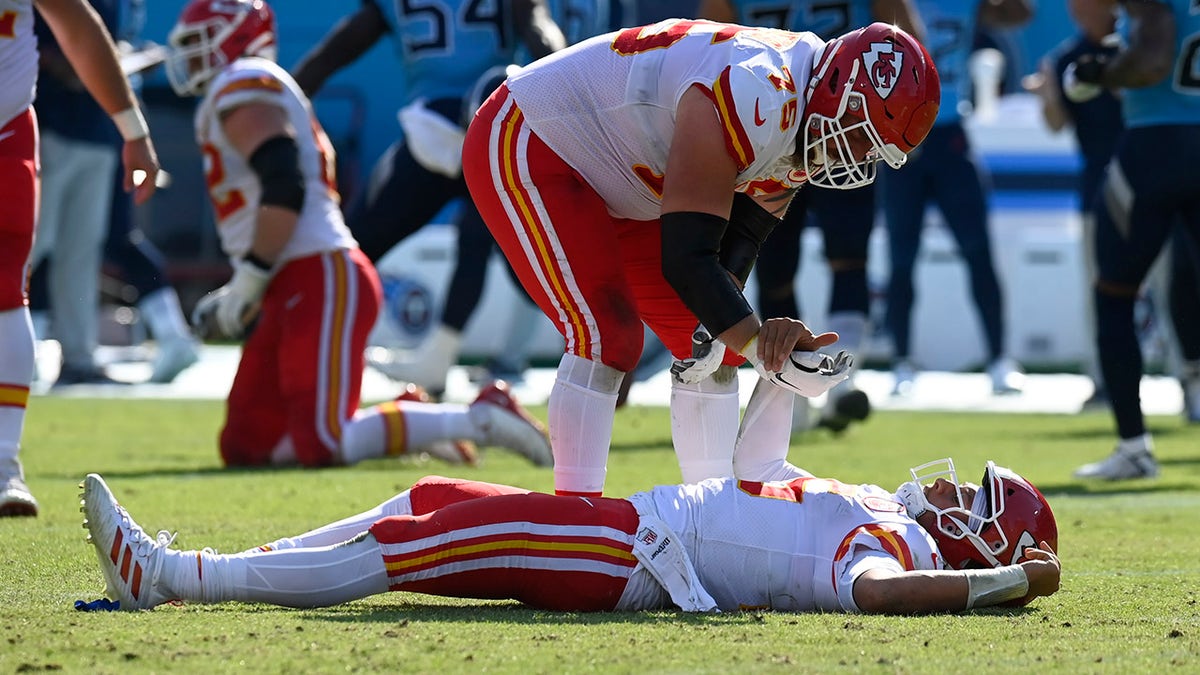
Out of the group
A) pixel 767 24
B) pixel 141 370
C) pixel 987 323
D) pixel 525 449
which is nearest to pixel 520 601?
pixel 525 449

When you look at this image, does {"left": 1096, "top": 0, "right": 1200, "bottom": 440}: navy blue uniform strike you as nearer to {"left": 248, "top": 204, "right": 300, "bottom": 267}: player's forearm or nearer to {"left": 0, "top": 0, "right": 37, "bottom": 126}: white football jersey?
{"left": 248, "top": 204, "right": 300, "bottom": 267}: player's forearm

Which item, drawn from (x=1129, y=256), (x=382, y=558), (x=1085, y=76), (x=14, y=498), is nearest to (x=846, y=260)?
(x=1085, y=76)

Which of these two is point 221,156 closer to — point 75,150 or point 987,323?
point 75,150

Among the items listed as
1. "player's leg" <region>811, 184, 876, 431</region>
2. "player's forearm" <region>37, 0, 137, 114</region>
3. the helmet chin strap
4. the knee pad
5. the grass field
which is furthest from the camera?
"player's leg" <region>811, 184, 876, 431</region>

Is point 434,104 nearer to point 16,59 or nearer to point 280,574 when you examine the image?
point 16,59

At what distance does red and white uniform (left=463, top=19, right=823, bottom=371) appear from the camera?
160 inches

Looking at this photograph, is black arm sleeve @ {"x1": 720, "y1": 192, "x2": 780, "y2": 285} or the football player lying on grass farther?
black arm sleeve @ {"x1": 720, "y1": 192, "x2": 780, "y2": 285}

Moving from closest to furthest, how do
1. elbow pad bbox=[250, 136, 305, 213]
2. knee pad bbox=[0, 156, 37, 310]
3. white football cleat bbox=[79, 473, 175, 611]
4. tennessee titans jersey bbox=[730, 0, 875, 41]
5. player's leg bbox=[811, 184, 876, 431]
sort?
white football cleat bbox=[79, 473, 175, 611], knee pad bbox=[0, 156, 37, 310], elbow pad bbox=[250, 136, 305, 213], tennessee titans jersey bbox=[730, 0, 875, 41], player's leg bbox=[811, 184, 876, 431]

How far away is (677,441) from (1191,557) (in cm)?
131

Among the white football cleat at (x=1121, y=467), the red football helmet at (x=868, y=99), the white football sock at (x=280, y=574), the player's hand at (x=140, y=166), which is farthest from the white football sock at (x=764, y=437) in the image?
the white football cleat at (x=1121, y=467)

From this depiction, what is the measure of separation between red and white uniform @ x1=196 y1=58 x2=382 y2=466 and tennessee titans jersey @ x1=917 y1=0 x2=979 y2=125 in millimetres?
4593

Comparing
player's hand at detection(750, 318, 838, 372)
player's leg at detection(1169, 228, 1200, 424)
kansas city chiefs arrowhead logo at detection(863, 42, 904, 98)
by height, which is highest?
kansas city chiefs arrowhead logo at detection(863, 42, 904, 98)

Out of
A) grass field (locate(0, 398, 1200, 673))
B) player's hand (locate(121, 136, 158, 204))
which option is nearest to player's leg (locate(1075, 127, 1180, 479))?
grass field (locate(0, 398, 1200, 673))

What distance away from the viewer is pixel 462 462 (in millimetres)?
6844
